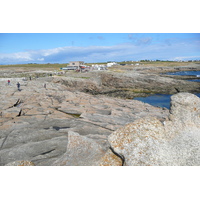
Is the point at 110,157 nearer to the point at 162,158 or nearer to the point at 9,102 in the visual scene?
the point at 162,158

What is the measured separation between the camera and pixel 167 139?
6230 mm

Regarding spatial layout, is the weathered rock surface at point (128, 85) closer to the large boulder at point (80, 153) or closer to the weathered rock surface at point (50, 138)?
the weathered rock surface at point (50, 138)

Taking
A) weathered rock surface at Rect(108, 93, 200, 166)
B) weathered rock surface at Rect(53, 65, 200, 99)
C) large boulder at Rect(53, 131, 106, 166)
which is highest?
weathered rock surface at Rect(108, 93, 200, 166)

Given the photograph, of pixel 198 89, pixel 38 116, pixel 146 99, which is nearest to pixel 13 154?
pixel 38 116

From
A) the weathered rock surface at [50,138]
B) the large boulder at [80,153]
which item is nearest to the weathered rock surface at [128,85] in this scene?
the weathered rock surface at [50,138]

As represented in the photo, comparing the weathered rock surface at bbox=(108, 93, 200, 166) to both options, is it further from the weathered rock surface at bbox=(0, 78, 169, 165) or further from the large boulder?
the weathered rock surface at bbox=(0, 78, 169, 165)

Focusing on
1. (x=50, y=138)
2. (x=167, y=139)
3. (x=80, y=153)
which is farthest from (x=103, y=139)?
(x=167, y=139)

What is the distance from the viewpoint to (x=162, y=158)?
5.60 m

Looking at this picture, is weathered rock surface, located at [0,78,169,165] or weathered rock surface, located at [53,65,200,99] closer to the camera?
weathered rock surface, located at [0,78,169,165]

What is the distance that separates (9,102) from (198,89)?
57.9 m

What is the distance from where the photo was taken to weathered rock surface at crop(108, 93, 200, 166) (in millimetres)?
5594

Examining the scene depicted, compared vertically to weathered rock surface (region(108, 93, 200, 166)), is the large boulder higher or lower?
lower

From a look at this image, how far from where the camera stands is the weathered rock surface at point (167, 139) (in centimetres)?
559

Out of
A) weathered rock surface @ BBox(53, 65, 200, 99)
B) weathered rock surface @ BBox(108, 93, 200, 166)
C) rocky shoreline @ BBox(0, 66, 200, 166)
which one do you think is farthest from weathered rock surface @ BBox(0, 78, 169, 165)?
weathered rock surface @ BBox(53, 65, 200, 99)
